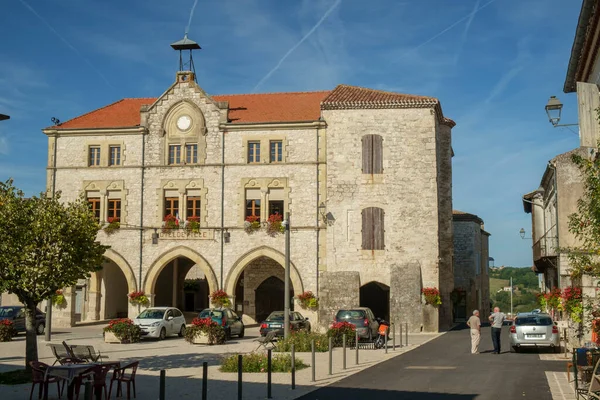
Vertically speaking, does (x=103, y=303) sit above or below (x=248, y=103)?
below

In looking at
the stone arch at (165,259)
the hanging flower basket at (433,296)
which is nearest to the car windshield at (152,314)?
the stone arch at (165,259)

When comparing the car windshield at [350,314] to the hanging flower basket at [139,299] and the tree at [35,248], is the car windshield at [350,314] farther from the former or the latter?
the hanging flower basket at [139,299]

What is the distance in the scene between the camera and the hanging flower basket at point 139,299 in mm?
34375

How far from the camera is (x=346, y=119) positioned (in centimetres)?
3409

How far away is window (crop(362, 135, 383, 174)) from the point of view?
1325 inches

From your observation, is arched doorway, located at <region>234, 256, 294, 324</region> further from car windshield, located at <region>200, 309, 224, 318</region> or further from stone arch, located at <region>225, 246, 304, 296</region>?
car windshield, located at <region>200, 309, 224, 318</region>

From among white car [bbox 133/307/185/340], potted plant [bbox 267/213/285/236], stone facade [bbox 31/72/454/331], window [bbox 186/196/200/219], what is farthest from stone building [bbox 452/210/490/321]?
white car [bbox 133/307/185/340]

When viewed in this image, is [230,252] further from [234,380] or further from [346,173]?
[234,380]

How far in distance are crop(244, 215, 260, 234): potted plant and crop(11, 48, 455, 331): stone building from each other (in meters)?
0.08

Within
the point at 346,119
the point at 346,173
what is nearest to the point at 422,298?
the point at 346,173

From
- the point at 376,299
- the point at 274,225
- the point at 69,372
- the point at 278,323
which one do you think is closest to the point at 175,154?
the point at 274,225

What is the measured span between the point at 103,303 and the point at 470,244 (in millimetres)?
25392

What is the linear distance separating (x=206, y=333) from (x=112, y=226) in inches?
487

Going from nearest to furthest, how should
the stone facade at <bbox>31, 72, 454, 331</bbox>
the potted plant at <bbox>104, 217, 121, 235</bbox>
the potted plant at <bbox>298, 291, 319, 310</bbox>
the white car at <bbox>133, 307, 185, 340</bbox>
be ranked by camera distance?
the white car at <bbox>133, 307, 185, 340</bbox>
the potted plant at <bbox>298, 291, 319, 310</bbox>
the stone facade at <bbox>31, 72, 454, 331</bbox>
the potted plant at <bbox>104, 217, 121, 235</bbox>
